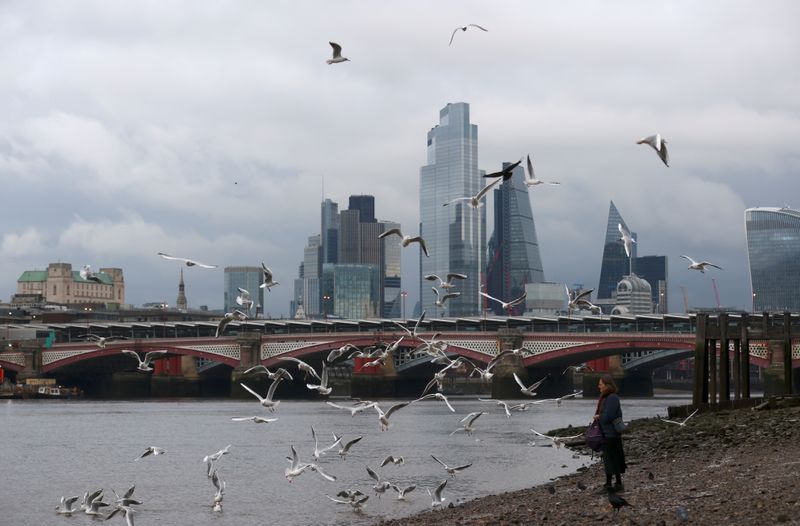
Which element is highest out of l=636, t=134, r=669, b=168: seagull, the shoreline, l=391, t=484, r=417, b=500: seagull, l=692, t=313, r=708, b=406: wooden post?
l=636, t=134, r=669, b=168: seagull

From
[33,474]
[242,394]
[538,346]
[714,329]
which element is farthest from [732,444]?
[242,394]

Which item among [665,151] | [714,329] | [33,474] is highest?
[665,151]

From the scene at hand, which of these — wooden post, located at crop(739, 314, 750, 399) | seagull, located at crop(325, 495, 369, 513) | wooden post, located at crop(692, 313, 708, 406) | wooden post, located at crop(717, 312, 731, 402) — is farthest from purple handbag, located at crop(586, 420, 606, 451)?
wooden post, located at crop(692, 313, 708, 406)

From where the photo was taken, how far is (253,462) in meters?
52.9

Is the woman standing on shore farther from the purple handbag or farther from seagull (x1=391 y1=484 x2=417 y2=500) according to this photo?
seagull (x1=391 y1=484 x2=417 y2=500)

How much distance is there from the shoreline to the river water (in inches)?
136

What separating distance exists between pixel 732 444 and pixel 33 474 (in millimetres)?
27062

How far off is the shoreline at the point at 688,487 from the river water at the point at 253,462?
345 centimetres

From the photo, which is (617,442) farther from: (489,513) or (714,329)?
(714,329)

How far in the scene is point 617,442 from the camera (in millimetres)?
23719

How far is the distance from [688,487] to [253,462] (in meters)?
28.4

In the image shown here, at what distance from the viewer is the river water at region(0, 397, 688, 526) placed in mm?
36656

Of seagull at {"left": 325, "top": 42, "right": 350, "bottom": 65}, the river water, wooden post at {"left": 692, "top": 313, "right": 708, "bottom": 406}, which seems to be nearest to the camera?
seagull at {"left": 325, "top": 42, "right": 350, "bottom": 65}

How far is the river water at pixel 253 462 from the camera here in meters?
36.7
